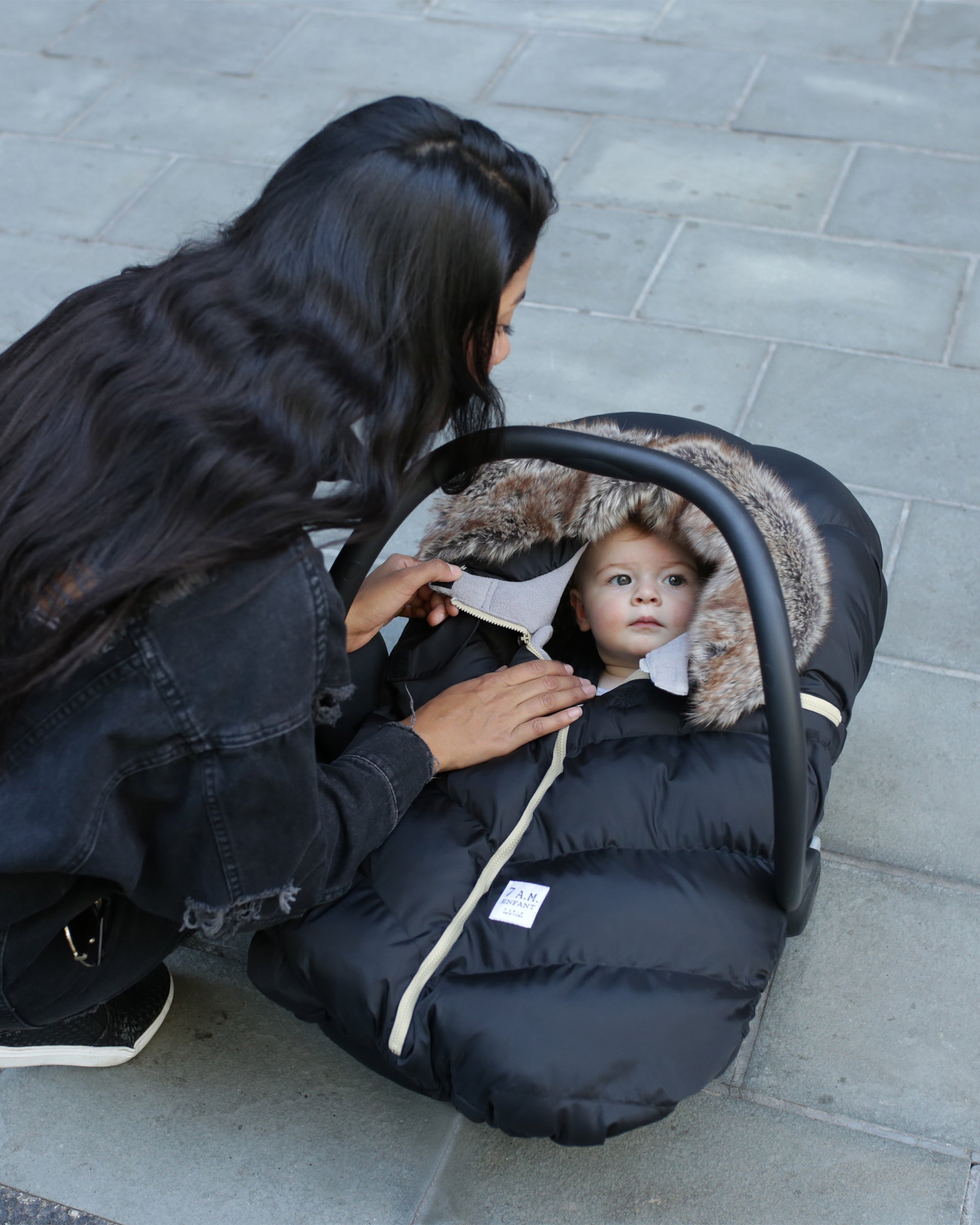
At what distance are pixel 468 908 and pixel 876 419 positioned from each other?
2.00m

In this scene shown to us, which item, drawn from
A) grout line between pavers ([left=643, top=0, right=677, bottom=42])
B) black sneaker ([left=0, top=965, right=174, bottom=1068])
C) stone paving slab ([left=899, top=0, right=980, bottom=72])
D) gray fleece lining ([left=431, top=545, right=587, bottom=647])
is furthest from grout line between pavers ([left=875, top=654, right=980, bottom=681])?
grout line between pavers ([left=643, top=0, right=677, bottom=42])

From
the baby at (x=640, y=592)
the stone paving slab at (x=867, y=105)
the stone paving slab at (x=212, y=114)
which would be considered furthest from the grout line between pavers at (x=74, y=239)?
the baby at (x=640, y=592)

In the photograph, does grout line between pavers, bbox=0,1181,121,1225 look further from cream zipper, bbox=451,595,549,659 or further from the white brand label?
cream zipper, bbox=451,595,549,659

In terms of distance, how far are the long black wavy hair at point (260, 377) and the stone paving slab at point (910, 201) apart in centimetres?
269

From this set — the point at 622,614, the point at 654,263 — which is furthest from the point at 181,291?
the point at 654,263

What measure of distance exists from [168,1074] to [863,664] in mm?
1296

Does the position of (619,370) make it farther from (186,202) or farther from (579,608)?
(186,202)

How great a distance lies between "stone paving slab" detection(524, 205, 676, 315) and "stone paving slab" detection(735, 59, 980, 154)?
2.48ft

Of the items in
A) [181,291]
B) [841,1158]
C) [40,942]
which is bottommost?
[841,1158]

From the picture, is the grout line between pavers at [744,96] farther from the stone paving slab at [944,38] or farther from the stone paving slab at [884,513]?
the stone paving slab at [884,513]

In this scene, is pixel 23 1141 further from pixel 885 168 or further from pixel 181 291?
pixel 885 168

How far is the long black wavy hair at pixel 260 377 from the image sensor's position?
125 centimetres

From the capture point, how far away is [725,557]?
6.21 ft

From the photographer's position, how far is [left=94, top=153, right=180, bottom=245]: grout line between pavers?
3941 millimetres
